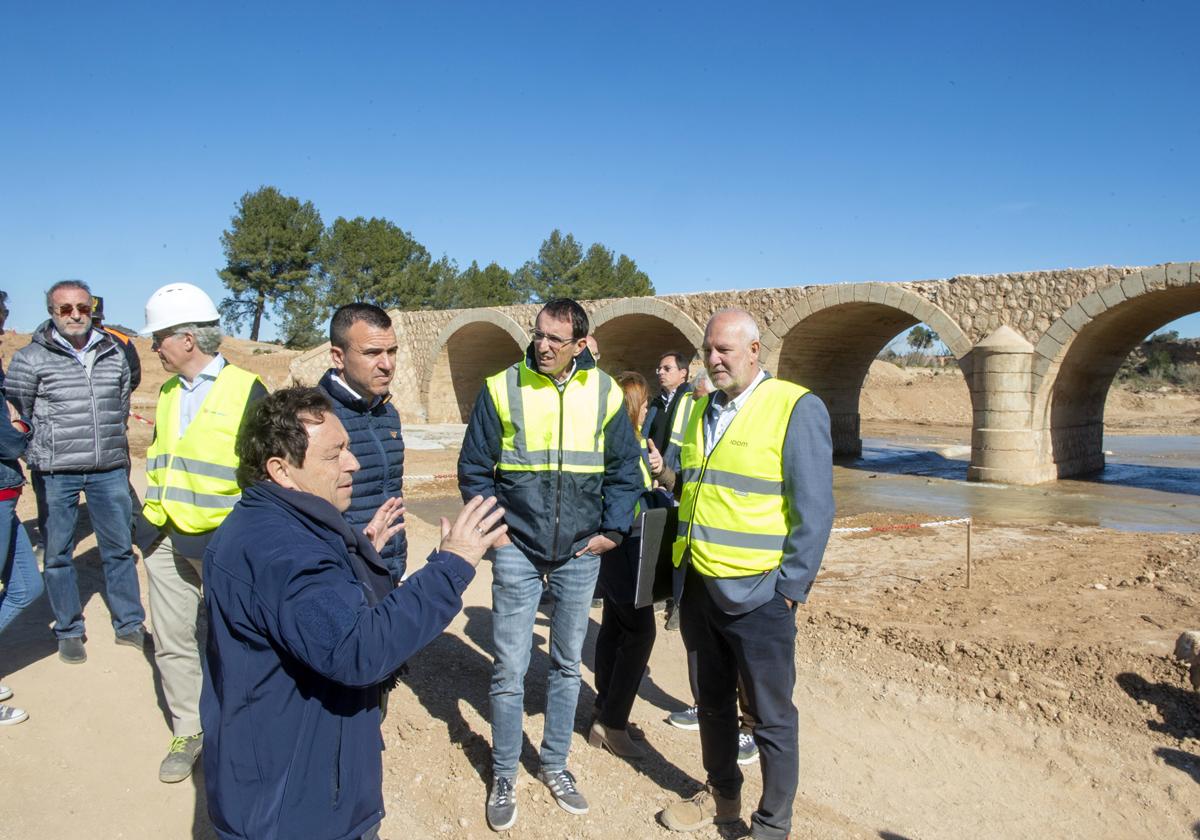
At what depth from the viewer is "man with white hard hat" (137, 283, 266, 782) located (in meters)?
3.03

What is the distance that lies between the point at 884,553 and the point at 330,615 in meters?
6.52

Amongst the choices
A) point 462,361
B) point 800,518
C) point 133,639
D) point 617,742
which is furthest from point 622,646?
point 462,361

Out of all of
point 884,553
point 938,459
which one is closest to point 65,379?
point 884,553

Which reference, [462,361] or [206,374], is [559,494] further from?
[462,361]

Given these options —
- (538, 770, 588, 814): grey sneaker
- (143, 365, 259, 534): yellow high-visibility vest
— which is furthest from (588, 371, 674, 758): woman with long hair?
(143, 365, 259, 534): yellow high-visibility vest

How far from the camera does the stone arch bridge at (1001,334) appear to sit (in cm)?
1186

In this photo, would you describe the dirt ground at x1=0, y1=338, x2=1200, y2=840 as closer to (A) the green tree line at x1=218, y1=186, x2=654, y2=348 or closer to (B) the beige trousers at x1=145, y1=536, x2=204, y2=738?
(B) the beige trousers at x1=145, y1=536, x2=204, y2=738

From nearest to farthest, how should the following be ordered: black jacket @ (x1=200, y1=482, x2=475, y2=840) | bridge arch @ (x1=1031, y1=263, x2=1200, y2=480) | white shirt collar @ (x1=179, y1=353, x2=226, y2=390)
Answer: black jacket @ (x1=200, y1=482, x2=475, y2=840), white shirt collar @ (x1=179, y1=353, x2=226, y2=390), bridge arch @ (x1=1031, y1=263, x2=1200, y2=480)

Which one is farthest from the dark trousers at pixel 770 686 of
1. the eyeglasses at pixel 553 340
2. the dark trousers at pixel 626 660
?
the eyeglasses at pixel 553 340

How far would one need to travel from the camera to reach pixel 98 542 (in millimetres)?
4234

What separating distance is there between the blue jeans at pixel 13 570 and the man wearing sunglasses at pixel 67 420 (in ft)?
0.83

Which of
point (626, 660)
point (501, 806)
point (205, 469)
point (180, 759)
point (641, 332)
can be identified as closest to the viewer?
point (501, 806)

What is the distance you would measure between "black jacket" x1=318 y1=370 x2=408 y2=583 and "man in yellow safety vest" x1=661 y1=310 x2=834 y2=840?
3.50 ft

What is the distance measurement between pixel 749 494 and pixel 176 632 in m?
2.30
